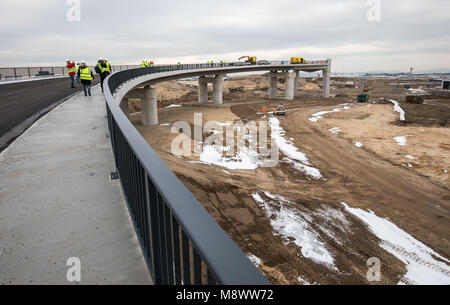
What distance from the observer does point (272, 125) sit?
37344mm

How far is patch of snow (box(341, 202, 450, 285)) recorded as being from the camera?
10.6 meters

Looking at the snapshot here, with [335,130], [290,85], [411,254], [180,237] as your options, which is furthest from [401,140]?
[290,85]

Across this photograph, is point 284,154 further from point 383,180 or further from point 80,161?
point 80,161

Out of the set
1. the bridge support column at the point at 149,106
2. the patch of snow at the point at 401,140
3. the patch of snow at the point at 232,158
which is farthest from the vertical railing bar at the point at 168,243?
the bridge support column at the point at 149,106

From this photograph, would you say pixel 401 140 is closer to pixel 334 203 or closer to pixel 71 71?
pixel 334 203

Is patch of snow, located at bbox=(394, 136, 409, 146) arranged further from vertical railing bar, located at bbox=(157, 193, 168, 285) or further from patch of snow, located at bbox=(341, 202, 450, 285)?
vertical railing bar, located at bbox=(157, 193, 168, 285)

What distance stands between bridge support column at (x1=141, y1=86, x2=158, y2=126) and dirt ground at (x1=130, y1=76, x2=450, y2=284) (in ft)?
10.4

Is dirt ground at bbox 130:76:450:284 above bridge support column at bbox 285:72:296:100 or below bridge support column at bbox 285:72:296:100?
below

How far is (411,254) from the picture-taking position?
11812 millimetres

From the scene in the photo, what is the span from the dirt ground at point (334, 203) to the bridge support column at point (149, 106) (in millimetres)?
3164

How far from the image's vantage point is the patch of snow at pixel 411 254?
1055 cm

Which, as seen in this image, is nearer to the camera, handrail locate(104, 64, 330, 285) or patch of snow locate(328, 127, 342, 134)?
handrail locate(104, 64, 330, 285)

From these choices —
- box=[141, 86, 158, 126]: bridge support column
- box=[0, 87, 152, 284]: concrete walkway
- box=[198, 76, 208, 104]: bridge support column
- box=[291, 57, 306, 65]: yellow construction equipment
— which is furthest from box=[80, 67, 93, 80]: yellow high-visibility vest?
box=[291, 57, 306, 65]: yellow construction equipment
